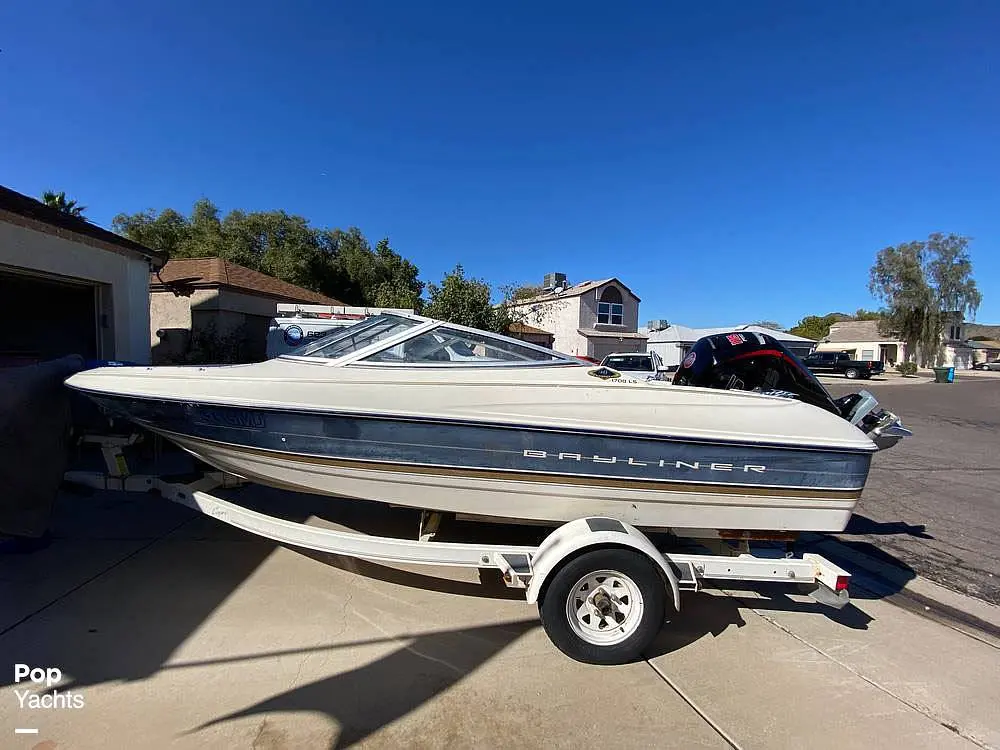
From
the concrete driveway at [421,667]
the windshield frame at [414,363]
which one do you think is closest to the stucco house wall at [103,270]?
the concrete driveway at [421,667]

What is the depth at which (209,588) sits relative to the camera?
134 inches

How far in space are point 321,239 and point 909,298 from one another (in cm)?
4278

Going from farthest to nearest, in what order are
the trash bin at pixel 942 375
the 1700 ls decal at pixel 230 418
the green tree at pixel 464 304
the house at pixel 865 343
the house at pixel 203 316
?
the house at pixel 865 343, the trash bin at pixel 942 375, the green tree at pixel 464 304, the house at pixel 203 316, the 1700 ls decal at pixel 230 418

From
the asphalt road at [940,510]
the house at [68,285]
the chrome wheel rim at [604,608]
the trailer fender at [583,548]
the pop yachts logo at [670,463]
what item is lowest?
the asphalt road at [940,510]

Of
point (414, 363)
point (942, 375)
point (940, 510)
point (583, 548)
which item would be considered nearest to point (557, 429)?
point (583, 548)

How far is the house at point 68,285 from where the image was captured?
258 inches

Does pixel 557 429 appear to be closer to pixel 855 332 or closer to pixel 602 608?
pixel 602 608

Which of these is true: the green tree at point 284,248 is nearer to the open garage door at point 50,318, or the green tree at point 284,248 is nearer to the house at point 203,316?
the house at point 203,316

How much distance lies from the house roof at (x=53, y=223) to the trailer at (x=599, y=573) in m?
6.55

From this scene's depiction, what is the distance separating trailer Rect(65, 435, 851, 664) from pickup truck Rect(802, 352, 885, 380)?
1208 inches

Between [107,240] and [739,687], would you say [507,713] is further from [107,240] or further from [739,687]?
[107,240]

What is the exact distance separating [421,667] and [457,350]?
6.15 feet

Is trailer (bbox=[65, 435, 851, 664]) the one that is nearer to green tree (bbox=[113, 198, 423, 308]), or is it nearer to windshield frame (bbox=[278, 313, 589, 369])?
windshield frame (bbox=[278, 313, 589, 369])

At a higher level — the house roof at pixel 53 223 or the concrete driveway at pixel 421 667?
the house roof at pixel 53 223
